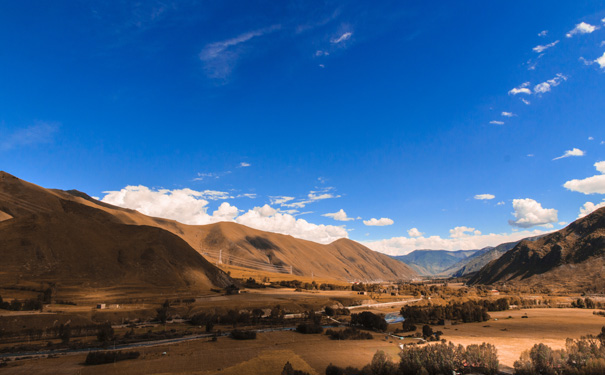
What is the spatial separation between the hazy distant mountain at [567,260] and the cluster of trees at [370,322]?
108865 mm

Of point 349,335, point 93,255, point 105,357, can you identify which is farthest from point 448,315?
point 93,255

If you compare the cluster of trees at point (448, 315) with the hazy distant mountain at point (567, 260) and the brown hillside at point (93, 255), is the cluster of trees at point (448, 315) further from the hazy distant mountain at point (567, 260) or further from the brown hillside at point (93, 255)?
the hazy distant mountain at point (567, 260)

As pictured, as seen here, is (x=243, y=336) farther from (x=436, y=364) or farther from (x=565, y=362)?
(x=565, y=362)

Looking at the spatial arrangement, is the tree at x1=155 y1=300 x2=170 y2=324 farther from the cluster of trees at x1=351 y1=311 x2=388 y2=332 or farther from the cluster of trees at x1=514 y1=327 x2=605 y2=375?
the cluster of trees at x1=514 y1=327 x2=605 y2=375

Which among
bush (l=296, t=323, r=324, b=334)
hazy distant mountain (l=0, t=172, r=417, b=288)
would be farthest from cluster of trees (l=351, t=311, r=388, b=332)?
hazy distant mountain (l=0, t=172, r=417, b=288)

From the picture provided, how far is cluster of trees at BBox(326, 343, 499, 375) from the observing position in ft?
110

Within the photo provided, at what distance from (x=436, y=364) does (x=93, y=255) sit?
99097mm

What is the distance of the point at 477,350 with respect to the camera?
118ft

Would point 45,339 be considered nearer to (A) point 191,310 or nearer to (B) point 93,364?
(B) point 93,364

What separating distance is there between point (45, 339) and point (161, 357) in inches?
961

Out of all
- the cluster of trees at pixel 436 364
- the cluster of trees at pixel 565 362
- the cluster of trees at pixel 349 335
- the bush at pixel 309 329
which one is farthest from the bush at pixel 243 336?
the cluster of trees at pixel 565 362

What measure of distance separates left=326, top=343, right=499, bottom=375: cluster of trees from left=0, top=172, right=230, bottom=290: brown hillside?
7822cm

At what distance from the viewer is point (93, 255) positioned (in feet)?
320

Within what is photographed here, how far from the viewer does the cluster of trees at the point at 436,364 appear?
110ft
